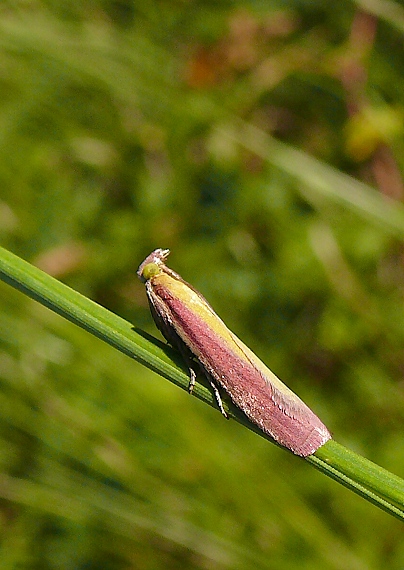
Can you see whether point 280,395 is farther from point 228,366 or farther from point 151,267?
point 151,267

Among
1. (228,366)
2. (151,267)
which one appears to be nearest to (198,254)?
(151,267)

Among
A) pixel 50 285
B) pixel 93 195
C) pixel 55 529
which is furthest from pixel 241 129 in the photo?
pixel 50 285

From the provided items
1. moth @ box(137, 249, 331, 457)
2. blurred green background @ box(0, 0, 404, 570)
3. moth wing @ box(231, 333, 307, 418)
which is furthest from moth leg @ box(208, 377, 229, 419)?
blurred green background @ box(0, 0, 404, 570)

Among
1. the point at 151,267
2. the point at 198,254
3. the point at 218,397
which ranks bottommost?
the point at 218,397

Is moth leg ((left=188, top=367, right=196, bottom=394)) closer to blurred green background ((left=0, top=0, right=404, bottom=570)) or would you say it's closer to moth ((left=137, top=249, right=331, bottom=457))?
moth ((left=137, top=249, right=331, bottom=457))

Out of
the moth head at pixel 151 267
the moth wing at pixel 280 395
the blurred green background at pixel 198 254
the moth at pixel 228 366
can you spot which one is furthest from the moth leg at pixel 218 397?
the blurred green background at pixel 198 254
